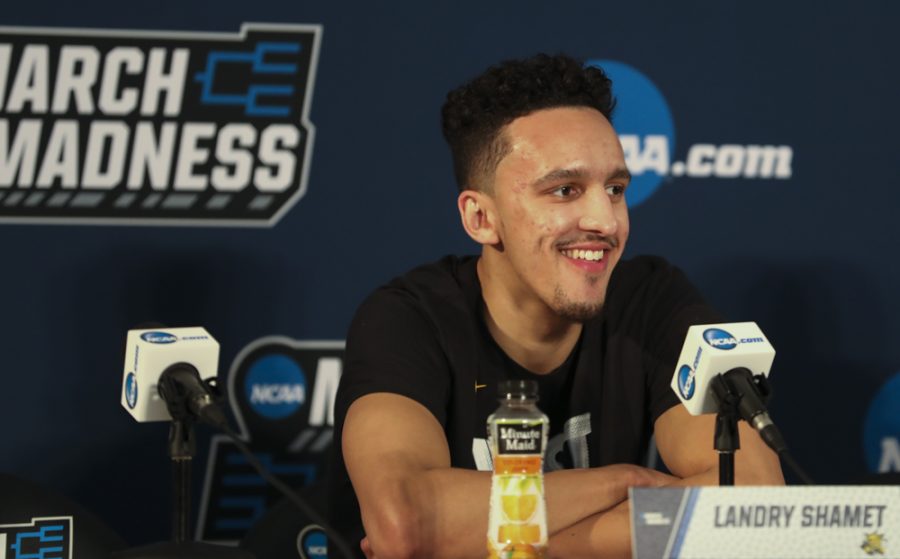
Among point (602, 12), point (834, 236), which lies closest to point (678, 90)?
point (602, 12)

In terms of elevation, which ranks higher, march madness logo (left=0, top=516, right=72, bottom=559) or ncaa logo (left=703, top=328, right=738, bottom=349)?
ncaa logo (left=703, top=328, right=738, bottom=349)

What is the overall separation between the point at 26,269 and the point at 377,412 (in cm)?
111

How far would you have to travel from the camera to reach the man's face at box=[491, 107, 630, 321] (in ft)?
7.06

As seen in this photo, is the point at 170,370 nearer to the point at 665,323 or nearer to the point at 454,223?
the point at 665,323

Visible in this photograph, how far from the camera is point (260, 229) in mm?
2797

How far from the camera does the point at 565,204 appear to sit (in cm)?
218

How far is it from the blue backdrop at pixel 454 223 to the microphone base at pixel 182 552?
1.32 m

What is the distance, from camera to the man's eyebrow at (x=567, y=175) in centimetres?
214

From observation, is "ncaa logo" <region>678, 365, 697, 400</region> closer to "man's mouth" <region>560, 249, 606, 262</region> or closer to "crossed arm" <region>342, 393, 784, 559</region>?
"crossed arm" <region>342, 393, 784, 559</region>

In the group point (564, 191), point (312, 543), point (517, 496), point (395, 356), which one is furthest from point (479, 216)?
point (517, 496)

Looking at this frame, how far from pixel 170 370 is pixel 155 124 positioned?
1.22 m

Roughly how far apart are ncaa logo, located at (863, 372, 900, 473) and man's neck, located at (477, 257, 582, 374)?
Answer: 102 cm

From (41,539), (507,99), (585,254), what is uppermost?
(507,99)

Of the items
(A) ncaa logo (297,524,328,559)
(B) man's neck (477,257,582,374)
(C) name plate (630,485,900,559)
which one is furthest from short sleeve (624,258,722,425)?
(C) name plate (630,485,900,559)
